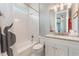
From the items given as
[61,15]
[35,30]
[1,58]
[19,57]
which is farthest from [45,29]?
[1,58]

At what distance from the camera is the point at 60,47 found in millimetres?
1500

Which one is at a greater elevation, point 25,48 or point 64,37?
point 64,37

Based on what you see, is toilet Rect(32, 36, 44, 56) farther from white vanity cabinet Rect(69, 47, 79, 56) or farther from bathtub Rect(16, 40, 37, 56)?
white vanity cabinet Rect(69, 47, 79, 56)

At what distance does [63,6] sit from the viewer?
149 cm

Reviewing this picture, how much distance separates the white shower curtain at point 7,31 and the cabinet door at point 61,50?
0.53 meters

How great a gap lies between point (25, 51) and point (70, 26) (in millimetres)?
623

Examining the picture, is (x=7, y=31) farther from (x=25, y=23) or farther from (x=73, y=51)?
(x=73, y=51)

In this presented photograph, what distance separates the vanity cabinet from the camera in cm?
145

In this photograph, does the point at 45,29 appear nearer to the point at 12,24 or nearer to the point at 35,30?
the point at 35,30

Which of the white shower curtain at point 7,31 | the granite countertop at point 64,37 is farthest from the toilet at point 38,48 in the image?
the white shower curtain at point 7,31

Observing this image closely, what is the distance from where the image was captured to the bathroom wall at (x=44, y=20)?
59.4 inches

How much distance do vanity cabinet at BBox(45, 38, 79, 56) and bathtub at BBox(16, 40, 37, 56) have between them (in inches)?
7.6

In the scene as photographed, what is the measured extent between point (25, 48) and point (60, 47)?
0.43 metres

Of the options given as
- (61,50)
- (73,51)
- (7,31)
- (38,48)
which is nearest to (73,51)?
(73,51)
